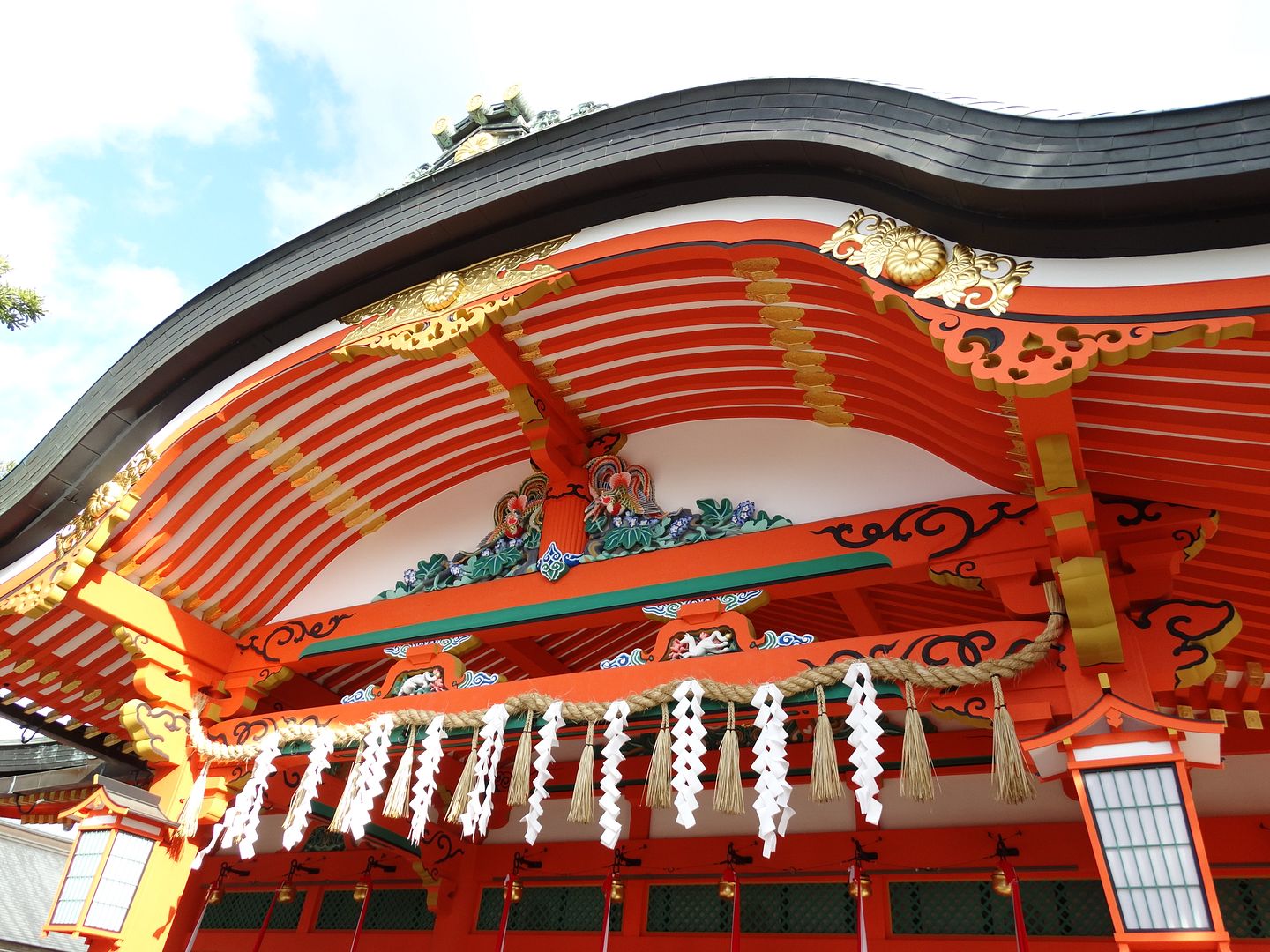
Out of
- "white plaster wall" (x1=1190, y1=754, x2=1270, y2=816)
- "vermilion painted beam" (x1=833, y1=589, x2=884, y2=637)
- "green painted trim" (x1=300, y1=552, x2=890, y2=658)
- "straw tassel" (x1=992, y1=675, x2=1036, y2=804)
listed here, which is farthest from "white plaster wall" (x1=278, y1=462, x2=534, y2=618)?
"white plaster wall" (x1=1190, y1=754, x2=1270, y2=816)

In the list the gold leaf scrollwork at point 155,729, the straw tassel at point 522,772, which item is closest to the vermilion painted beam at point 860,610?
the straw tassel at point 522,772

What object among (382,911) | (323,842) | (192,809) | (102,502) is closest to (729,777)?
(192,809)

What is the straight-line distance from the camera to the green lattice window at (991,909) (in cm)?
422

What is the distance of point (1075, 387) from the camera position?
318 centimetres

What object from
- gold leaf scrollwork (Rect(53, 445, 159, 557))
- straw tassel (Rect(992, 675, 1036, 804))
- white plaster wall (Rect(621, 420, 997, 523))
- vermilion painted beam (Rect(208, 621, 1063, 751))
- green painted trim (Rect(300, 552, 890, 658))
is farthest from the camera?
gold leaf scrollwork (Rect(53, 445, 159, 557))

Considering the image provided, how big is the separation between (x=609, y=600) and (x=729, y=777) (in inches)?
49.6

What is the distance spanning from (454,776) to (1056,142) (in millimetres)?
5013

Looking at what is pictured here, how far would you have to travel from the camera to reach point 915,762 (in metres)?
3.21

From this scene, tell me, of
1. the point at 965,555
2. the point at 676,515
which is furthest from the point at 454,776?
the point at 965,555

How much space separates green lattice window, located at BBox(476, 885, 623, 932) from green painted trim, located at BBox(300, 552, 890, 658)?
1989mm

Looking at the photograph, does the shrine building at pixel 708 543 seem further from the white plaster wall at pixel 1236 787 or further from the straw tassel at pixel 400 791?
the straw tassel at pixel 400 791

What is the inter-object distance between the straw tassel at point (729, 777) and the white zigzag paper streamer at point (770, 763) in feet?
0.26

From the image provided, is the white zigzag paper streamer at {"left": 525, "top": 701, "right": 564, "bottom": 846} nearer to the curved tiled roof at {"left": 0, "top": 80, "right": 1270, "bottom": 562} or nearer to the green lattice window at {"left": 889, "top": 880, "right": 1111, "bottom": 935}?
the green lattice window at {"left": 889, "top": 880, "right": 1111, "bottom": 935}

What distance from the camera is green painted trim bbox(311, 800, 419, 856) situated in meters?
5.51
